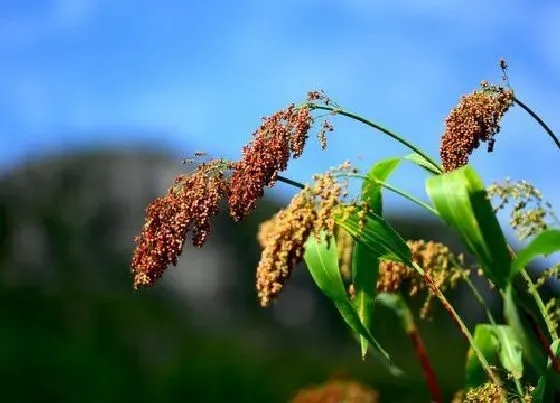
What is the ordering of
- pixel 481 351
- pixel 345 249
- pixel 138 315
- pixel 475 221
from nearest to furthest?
pixel 475 221 → pixel 481 351 → pixel 345 249 → pixel 138 315

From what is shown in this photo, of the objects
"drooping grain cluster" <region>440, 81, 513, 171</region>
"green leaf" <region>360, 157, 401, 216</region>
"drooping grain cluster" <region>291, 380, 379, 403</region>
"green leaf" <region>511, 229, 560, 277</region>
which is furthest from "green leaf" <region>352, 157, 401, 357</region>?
"drooping grain cluster" <region>291, 380, 379, 403</region>

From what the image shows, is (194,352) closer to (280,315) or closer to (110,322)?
(110,322)

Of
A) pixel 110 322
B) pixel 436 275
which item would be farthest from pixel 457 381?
pixel 436 275

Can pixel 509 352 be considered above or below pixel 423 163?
below

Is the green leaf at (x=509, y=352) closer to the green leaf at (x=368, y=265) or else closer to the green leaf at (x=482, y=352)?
the green leaf at (x=482, y=352)

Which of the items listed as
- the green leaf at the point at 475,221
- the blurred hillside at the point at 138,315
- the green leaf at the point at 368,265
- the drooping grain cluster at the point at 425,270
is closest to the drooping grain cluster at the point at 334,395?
the drooping grain cluster at the point at 425,270

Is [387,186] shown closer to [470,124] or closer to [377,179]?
[377,179]

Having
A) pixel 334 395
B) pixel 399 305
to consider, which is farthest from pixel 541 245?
pixel 334 395
